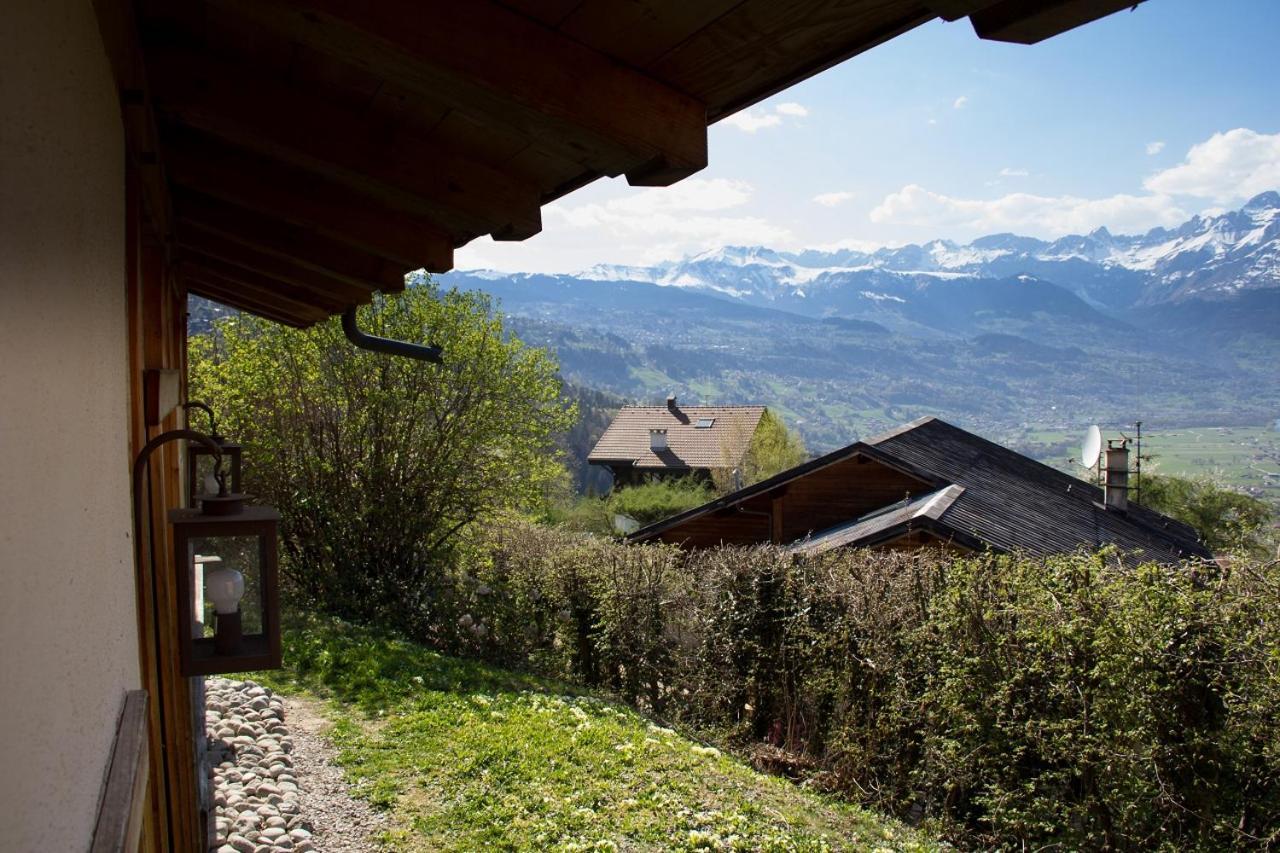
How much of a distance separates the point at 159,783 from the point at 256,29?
1718 millimetres

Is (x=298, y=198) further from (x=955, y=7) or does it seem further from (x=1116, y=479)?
(x=1116, y=479)

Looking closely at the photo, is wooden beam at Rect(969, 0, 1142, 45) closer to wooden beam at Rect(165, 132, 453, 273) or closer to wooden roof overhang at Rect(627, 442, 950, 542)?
wooden beam at Rect(165, 132, 453, 273)

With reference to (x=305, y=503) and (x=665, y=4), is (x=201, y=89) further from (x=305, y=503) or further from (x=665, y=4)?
(x=305, y=503)

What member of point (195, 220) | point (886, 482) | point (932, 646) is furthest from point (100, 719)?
point (886, 482)

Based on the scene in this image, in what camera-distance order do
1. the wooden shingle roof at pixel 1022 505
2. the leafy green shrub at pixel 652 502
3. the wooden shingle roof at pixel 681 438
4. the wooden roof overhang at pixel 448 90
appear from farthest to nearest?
the wooden shingle roof at pixel 681 438 → the leafy green shrub at pixel 652 502 → the wooden shingle roof at pixel 1022 505 → the wooden roof overhang at pixel 448 90

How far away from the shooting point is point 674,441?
129ft

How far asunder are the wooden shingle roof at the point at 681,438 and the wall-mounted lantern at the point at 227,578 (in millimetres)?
35016

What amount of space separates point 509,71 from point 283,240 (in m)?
2.00

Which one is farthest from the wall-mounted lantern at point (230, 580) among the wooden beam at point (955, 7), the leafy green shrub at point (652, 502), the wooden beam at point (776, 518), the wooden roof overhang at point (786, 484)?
the leafy green shrub at point (652, 502)

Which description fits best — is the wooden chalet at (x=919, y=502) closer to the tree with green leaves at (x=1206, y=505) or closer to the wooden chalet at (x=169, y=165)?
the wooden chalet at (x=169, y=165)

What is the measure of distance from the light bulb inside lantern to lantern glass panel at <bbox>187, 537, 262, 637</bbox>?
0.38ft

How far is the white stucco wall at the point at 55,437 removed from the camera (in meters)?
0.81

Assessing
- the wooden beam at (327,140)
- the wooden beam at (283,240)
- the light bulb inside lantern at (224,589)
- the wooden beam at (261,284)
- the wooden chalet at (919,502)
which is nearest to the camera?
the wooden beam at (327,140)

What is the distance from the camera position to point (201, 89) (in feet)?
6.21
